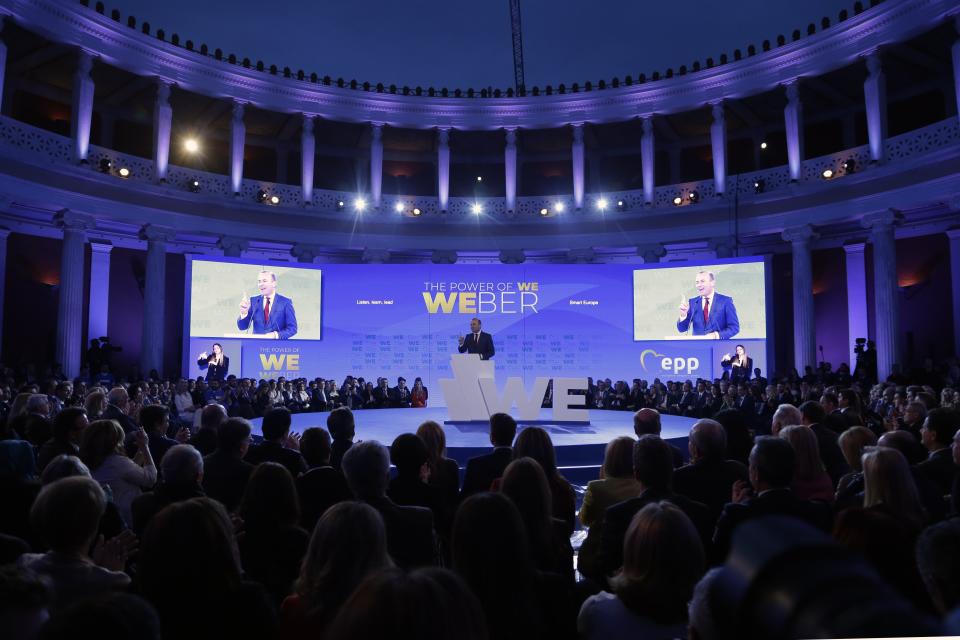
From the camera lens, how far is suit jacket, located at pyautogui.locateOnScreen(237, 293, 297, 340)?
18016mm

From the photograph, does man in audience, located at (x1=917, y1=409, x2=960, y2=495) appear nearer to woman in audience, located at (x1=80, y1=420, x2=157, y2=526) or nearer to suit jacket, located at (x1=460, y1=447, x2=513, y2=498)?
suit jacket, located at (x1=460, y1=447, x2=513, y2=498)

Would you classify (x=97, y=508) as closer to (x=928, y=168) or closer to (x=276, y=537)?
(x=276, y=537)

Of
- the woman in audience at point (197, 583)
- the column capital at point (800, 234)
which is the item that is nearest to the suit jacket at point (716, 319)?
the column capital at point (800, 234)

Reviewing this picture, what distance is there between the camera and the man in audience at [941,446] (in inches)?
162

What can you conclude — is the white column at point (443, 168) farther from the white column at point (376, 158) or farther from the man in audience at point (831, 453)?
the man in audience at point (831, 453)

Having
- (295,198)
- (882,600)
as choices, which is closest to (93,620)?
(882,600)

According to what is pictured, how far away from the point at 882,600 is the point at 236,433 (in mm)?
4399

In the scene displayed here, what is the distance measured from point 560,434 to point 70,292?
13826 mm

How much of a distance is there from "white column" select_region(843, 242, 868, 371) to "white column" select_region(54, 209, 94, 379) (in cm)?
2287

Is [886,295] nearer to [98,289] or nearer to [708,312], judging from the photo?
[708,312]

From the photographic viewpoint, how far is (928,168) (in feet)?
52.0

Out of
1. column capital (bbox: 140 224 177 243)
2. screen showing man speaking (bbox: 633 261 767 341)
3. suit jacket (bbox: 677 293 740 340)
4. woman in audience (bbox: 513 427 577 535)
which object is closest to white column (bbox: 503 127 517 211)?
screen showing man speaking (bbox: 633 261 767 341)

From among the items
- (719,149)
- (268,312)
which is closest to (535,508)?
(268,312)

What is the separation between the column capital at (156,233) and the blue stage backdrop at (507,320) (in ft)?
12.2
